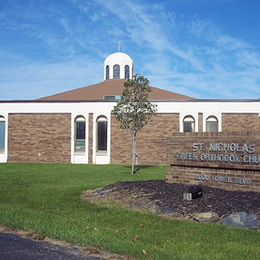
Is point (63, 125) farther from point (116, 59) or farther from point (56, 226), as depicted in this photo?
point (56, 226)

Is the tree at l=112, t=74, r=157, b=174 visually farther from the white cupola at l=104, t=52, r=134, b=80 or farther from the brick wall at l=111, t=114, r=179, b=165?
the white cupola at l=104, t=52, r=134, b=80

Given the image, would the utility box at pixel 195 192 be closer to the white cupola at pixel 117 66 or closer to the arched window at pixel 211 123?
the arched window at pixel 211 123

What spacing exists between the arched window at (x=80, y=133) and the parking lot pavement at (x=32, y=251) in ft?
70.5

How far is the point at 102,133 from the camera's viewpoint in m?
28.1

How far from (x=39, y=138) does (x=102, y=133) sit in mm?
4545

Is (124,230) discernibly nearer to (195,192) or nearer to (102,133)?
(195,192)

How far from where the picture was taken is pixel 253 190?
10133 mm

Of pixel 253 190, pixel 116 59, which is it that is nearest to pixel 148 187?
pixel 253 190

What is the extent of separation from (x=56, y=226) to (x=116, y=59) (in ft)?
113

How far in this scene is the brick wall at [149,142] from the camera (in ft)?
88.1

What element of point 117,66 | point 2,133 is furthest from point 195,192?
point 117,66

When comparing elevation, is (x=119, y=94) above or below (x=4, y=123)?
above

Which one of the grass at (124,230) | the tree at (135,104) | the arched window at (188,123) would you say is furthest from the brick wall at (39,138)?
the grass at (124,230)

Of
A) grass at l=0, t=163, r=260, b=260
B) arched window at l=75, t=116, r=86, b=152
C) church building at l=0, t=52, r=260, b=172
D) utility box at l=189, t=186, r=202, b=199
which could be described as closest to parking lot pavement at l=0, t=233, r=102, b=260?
grass at l=0, t=163, r=260, b=260
